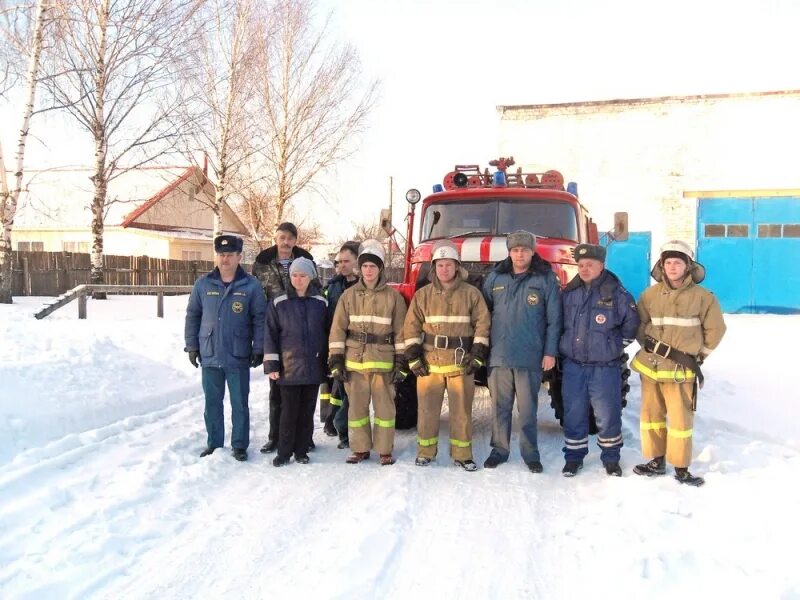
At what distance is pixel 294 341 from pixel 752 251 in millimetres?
17822

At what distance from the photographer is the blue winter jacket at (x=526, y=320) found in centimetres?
506

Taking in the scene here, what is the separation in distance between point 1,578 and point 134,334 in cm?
654

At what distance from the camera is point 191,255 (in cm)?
3006

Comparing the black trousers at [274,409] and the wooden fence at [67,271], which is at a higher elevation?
the wooden fence at [67,271]

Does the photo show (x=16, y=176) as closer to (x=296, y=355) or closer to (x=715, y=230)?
(x=296, y=355)

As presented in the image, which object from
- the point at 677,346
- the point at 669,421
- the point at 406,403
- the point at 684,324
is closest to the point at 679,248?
the point at 684,324

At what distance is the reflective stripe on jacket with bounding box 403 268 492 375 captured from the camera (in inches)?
200

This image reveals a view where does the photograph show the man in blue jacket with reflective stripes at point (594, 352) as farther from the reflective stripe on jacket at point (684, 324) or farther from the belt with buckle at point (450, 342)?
the belt with buckle at point (450, 342)

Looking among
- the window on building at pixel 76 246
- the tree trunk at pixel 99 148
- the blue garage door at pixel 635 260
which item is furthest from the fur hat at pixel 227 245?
the window on building at pixel 76 246

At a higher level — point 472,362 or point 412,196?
point 412,196

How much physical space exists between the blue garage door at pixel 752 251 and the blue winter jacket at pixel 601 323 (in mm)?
15445

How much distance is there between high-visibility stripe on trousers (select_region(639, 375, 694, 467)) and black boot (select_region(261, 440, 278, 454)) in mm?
3203

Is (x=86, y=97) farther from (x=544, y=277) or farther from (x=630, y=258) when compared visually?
(x=630, y=258)

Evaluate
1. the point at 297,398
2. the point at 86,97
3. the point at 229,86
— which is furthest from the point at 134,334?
the point at 229,86
